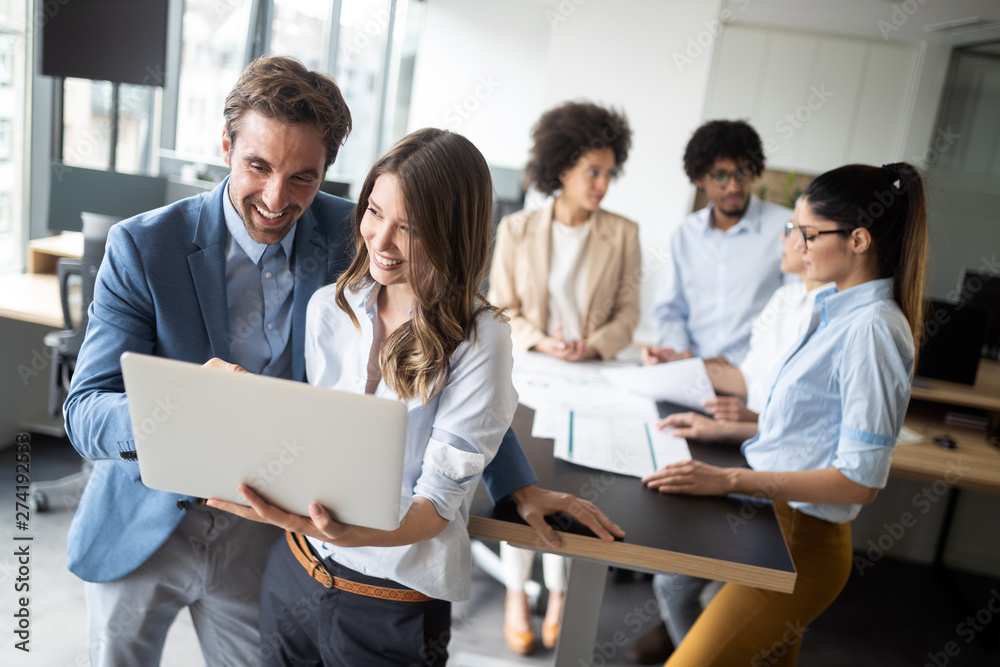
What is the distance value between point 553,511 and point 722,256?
179 centimetres

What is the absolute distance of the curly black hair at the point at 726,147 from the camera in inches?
112

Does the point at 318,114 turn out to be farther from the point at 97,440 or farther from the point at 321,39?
the point at 321,39

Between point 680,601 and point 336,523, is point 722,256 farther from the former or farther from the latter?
point 336,523

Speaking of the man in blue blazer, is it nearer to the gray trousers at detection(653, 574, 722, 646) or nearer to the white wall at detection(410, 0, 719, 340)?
the gray trousers at detection(653, 574, 722, 646)

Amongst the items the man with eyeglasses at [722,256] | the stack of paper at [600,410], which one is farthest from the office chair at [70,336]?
the man with eyeglasses at [722,256]

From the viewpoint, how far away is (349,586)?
4.08ft

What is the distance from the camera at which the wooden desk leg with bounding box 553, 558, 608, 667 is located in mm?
1641

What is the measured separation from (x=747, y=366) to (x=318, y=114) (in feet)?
5.16

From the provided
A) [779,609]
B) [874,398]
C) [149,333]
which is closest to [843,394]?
[874,398]

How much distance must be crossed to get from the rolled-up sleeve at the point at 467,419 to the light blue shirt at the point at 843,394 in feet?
2.41

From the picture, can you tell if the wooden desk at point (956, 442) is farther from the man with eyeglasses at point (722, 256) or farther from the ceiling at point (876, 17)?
the ceiling at point (876, 17)

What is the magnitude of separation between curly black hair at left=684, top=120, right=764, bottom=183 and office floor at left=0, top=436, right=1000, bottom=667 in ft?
5.74

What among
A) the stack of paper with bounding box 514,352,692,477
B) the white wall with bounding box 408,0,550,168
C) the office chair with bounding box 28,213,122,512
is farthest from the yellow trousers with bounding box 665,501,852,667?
the white wall with bounding box 408,0,550,168

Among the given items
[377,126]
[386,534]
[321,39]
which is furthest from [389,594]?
[377,126]
